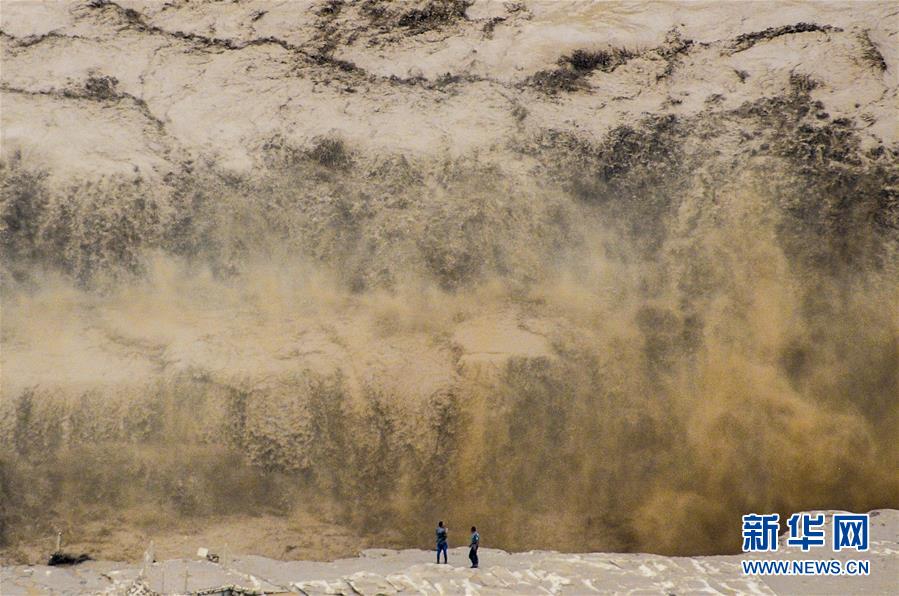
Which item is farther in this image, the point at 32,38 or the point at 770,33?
the point at 32,38

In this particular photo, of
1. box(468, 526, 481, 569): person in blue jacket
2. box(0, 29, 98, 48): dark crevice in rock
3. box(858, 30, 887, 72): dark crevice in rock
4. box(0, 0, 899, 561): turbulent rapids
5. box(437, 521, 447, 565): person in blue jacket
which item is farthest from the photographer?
box(0, 29, 98, 48): dark crevice in rock

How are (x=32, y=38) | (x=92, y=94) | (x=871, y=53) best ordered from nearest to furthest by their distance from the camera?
(x=871, y=53) < (x=92, y=94) < (x=32, y=38)

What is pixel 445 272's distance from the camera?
1478 centimetres

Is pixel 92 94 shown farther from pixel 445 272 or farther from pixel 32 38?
pixel 445 272

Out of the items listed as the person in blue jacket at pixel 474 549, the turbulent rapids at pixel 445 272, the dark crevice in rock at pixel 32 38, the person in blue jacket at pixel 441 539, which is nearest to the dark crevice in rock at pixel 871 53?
the turbulent rapids at pixel 445 272

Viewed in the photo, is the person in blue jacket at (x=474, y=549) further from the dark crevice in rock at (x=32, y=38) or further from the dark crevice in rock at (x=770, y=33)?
the dark crevice in rock at (x=32, y=38)

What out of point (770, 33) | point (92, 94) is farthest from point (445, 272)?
point (770, 33)

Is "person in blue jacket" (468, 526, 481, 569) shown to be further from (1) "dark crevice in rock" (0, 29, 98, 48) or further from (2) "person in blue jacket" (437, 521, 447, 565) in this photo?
(1) "dark crevice in rock" (0, 29, 98, 48)

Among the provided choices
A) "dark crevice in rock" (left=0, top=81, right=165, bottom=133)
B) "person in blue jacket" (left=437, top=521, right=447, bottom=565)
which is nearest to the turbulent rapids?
"dark crevice in rock" (left=0, top=81, right=165, bottom=133)

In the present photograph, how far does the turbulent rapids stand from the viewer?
13773 millimetres

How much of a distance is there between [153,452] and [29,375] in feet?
5.40

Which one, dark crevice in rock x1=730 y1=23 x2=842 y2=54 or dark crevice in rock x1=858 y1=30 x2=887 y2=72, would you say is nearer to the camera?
dark crevice in rock x1=858 y1=30 x2=887 y2=72

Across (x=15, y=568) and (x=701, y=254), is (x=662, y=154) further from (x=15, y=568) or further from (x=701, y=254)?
(x=15, y=568)

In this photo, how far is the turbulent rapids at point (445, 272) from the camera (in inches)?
542
